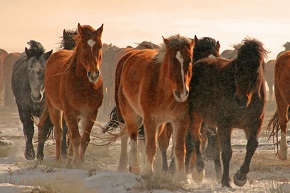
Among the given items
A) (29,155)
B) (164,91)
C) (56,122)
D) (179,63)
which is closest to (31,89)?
(56,122)

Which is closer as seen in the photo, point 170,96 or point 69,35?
point 170,96

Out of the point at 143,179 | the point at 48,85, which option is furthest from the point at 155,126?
the point at 48,85

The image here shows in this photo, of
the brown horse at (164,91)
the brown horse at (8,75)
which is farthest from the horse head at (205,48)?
the brown horse at (8,75)

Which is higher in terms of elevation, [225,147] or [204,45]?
[204,45]

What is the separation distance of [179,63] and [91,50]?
6.15 feet

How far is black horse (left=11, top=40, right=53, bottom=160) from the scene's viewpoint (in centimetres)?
1195

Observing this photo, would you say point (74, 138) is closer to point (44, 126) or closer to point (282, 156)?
point (44, 126)

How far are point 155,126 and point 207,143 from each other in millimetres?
2425

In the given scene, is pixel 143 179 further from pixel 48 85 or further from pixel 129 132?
pixel 48 85

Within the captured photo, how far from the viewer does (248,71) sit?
8.12 meters

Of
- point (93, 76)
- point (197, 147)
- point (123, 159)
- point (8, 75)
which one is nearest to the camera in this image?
point (93, 76)

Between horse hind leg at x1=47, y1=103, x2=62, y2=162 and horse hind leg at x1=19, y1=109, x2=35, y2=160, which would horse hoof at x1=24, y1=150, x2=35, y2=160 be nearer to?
horse hind leg at x1=19, y1=109, x2=35, y2=160

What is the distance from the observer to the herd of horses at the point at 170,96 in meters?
8.18

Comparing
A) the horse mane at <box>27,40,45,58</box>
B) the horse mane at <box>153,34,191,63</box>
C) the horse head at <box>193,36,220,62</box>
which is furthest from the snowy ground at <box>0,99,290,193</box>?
the horse mane at <box>27,40,45,58</box>
